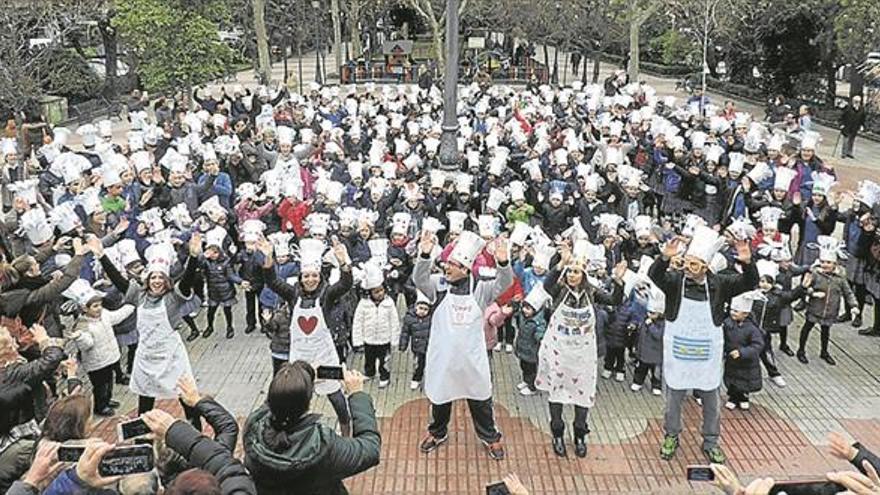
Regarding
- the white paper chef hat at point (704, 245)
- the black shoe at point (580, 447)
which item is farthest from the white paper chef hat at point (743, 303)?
the black shoe at point (580, 447)

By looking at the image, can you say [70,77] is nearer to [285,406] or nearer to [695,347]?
[695,347]

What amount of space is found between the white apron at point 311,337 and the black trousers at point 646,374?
3368 mm

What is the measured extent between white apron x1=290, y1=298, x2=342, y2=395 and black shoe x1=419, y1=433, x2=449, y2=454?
3.47 feet

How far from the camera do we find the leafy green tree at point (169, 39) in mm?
25734

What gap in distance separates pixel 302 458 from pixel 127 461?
0.78 metres

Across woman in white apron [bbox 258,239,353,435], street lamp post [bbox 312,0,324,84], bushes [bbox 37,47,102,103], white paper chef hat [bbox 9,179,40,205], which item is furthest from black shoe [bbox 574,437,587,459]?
street lamp post [bbox 312,0,324,84]

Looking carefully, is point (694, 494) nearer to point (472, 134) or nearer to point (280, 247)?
point (280, 247)

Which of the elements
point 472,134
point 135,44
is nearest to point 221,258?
point 472,134

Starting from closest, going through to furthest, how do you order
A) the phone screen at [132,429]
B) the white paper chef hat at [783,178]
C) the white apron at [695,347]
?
the phone screen at [132,429]
the white apron at [695,347]
the white paper chef hat at [783,178]

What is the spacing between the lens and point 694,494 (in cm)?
694

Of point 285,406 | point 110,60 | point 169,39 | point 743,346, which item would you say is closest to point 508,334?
point 743,346

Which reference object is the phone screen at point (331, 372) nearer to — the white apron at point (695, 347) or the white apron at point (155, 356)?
the white apron at point (155, 356)

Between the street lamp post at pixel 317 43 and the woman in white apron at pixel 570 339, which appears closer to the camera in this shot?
the woman in white apron at pixel 570 339

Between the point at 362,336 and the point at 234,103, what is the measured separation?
14.0 m
